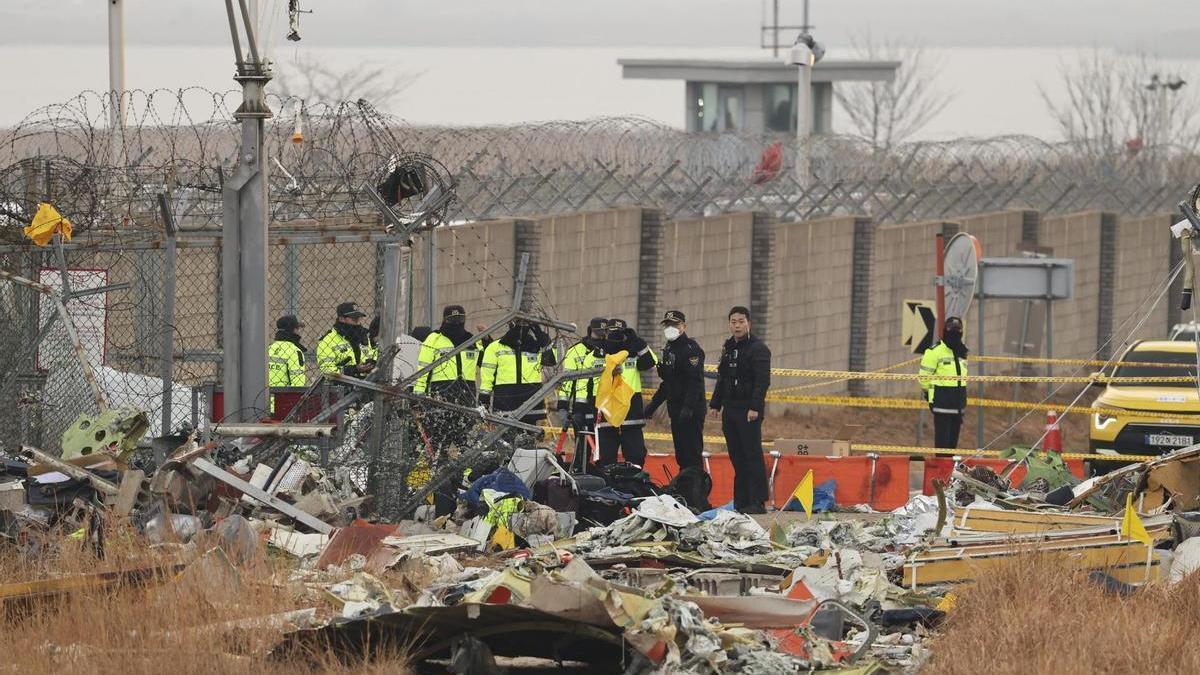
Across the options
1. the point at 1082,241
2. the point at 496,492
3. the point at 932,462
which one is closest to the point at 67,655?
Answer: the point at 496,492

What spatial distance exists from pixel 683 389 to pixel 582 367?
2.74 feet

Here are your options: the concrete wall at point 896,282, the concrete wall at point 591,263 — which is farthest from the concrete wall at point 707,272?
the concrete wall at point 896,282

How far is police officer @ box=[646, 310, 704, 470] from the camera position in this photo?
643 inches

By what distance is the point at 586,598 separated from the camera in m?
9.23

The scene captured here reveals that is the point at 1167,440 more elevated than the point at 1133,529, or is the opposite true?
the point at 1133,529

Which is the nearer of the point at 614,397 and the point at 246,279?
the point at 246,279

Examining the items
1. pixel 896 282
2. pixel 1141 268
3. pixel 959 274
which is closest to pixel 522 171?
pixel 959 274

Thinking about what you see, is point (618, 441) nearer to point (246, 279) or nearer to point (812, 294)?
point (246, 279)

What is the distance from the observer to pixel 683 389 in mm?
16406

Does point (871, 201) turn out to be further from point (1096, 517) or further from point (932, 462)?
point (1096, 517)

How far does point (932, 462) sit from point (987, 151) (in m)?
12.6

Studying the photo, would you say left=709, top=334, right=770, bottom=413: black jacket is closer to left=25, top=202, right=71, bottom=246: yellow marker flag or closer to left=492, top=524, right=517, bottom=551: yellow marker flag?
left=492, top=524, right=517, bottom=551: yellow marker flag

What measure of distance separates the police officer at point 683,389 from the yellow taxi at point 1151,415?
4821 millimetres

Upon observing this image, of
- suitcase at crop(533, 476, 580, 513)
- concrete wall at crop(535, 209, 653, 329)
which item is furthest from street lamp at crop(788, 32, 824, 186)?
suitcase at crop(533, 476, 580, 513)
